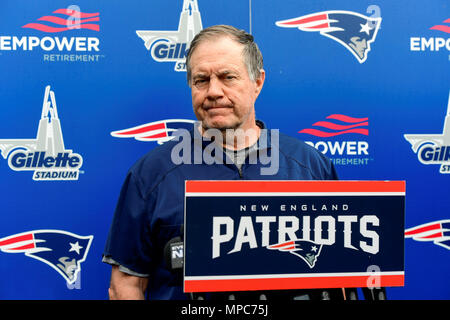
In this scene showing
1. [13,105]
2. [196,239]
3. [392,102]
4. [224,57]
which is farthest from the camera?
[392,102]

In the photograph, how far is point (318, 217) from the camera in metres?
0.74

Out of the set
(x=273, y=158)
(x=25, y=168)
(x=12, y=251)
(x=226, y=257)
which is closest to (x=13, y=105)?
(x=25, y=168)

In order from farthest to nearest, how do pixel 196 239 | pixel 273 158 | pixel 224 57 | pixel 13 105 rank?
pixel 13 105
pixel 273 158
pixel 224 57
pixel 196 239

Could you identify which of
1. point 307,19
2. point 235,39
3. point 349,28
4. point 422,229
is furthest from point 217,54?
point 422,229

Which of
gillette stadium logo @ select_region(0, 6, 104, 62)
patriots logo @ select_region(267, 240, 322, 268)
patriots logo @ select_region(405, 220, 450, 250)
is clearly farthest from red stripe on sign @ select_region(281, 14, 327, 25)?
patriots logo @ select_region(267, 240, 322, 268)

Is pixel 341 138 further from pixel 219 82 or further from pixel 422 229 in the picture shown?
pixel 219 82

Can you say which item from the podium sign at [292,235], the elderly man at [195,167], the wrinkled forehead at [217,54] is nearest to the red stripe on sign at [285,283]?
the podium sign at [292,235]

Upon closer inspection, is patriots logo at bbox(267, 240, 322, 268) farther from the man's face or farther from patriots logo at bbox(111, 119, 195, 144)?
patriots logo at bbox(111, 119, 195, 144)

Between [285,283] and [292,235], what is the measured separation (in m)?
0.09

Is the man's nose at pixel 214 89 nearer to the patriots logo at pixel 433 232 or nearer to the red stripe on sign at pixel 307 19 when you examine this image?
the red stripe on sign at pixel 307 19

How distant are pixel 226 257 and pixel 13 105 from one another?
1.05m

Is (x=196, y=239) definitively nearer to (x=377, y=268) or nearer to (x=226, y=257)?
(x=226, y=257)

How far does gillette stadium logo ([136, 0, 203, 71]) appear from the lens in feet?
4.61

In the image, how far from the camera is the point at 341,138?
4.87 feet
